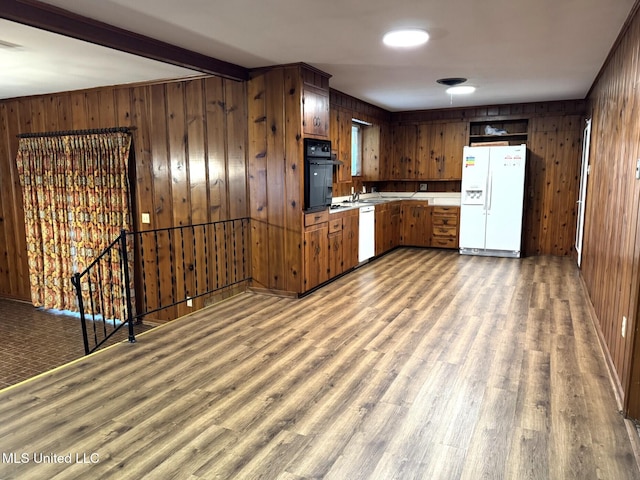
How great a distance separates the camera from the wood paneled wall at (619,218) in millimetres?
2420

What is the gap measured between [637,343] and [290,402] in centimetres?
195

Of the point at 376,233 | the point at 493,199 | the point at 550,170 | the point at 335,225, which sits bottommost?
the point at 376,233

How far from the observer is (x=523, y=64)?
4.45 meters

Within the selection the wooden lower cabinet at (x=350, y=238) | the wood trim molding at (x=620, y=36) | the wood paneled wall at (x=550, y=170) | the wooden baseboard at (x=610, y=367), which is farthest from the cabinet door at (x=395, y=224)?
the wooden baseboard at (x=610, y=367)

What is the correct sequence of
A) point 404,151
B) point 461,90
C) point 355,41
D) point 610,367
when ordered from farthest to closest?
point 404,151, point 461,90, point 355,41, point 610,367

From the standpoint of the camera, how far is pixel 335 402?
103 inches

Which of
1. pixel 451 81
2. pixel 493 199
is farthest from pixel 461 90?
pixel 493 199

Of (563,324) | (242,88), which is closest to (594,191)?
(563,324)

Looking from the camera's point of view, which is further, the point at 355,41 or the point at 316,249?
the point at 316,249

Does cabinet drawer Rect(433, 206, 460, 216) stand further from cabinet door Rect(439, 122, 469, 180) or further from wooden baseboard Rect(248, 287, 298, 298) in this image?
wooden baseboard Rect(248, 287, 298, 298)

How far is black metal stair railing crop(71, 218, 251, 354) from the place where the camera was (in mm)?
4934

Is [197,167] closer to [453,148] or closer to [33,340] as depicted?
[33,340]

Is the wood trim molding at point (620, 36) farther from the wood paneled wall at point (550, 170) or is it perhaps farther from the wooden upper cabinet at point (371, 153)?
the wooden upper cabinet at point (371, 153)

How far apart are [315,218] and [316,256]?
1.44 ft
